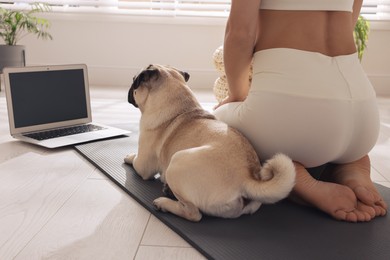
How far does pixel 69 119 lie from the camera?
215cm

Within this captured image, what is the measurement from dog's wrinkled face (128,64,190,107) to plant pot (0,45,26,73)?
2294 millimetres

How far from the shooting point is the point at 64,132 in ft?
6.79

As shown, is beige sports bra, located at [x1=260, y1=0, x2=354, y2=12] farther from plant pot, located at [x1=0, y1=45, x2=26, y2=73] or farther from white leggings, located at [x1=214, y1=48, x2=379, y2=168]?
plant pot, located at [x1=0, y1=45, x2=26, y2=73]

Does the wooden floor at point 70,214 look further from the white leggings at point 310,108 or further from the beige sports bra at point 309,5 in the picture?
the beige sports bra at point 309,5

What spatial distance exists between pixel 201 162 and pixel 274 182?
0.21 m

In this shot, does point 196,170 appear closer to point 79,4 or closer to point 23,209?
point 23,209

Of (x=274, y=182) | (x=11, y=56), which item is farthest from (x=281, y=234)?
(x=11, y=56)

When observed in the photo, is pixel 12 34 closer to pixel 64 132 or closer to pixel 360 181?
pixel 64 132

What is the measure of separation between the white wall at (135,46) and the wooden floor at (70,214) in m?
2.34

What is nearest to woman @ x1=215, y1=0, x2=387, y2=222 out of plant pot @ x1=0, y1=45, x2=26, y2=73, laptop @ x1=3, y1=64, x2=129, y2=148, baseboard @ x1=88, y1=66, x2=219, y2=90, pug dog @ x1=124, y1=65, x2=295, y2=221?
pug dog @ x1=124, y1=65, x2=295, y2=221

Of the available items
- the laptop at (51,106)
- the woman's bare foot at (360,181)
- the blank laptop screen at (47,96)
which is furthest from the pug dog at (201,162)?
the blank laptop screen at (47,96)

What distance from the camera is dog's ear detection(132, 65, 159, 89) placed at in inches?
56.0

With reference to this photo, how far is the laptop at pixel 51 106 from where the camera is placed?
1.93 m

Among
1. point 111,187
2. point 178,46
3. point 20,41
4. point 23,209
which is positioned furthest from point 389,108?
point 20,41
